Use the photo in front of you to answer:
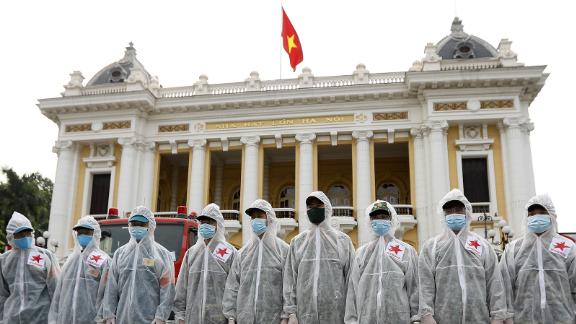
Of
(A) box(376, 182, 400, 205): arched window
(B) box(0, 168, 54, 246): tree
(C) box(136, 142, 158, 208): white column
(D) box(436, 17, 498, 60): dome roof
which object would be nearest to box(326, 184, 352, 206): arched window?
(A) box(376, 182, 400, 205): arched window

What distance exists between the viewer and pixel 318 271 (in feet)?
19.4

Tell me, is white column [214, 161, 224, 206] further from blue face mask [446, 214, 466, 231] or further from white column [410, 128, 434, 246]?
blue face mask [446, 214, 466, 231]

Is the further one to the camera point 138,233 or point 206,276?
point 138,233

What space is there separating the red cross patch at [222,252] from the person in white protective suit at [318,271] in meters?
0.86

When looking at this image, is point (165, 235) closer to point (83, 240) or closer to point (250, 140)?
point (83, 240)

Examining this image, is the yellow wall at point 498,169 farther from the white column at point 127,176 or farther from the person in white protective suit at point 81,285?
the person in white protective suit at point 81,285

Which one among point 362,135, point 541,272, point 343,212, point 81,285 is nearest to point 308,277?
point 541,272

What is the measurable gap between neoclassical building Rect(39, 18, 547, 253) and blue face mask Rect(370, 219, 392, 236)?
15078 mm

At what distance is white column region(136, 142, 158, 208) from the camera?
79.0 feet

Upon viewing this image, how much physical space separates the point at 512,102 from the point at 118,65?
18.1 m

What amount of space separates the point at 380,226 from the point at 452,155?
56.6ft

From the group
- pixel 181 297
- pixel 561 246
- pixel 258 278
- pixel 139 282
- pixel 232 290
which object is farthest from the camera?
pixel 181 297

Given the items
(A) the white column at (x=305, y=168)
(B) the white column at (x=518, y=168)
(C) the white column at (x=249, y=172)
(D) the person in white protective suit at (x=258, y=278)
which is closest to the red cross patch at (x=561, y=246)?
(D) the person in white protective suit at (x=258, y=278)

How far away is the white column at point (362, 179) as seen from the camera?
72.2 feet
